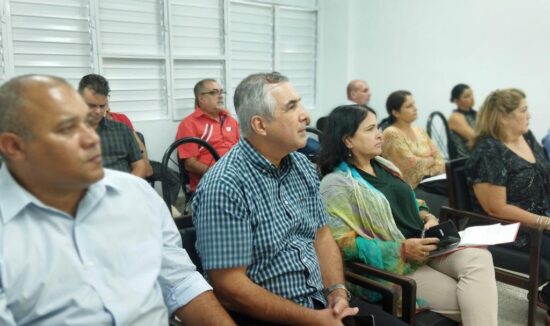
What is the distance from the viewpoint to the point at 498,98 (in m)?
2.30

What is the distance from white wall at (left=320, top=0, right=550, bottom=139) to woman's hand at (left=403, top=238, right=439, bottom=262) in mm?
3426

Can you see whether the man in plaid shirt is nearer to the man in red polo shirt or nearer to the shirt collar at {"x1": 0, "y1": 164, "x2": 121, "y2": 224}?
the shirt collar at {"x1": 0, "y1": 164, "x2": 121, "y2": 224}

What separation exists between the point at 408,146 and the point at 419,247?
5.28 ft

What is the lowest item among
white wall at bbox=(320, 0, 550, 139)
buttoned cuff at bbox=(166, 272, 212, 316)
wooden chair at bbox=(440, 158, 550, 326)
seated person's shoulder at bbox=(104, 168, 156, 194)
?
wooden chair at bbox=(440, 158, 550, 326)

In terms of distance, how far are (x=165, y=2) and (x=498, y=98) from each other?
2.80 metres

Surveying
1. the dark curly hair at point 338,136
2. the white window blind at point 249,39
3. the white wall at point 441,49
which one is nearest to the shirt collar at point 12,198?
the dark curly hair at point 338,136

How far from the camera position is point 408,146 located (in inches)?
125

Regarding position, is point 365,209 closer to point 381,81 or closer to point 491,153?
point 491,153

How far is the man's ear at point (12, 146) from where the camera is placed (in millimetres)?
917

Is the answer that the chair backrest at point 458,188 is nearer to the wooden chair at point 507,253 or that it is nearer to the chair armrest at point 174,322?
the wooden chair at point 507,253

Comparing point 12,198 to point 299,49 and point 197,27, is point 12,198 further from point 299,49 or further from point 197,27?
point 299,49

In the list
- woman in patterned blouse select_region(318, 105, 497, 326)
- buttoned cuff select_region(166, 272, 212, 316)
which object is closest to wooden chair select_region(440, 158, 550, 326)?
woman in patterned blouse select_region(318, 105, 497, 326)

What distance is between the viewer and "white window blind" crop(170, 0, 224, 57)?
405cm

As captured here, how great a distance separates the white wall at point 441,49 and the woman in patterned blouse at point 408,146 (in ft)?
5.58
